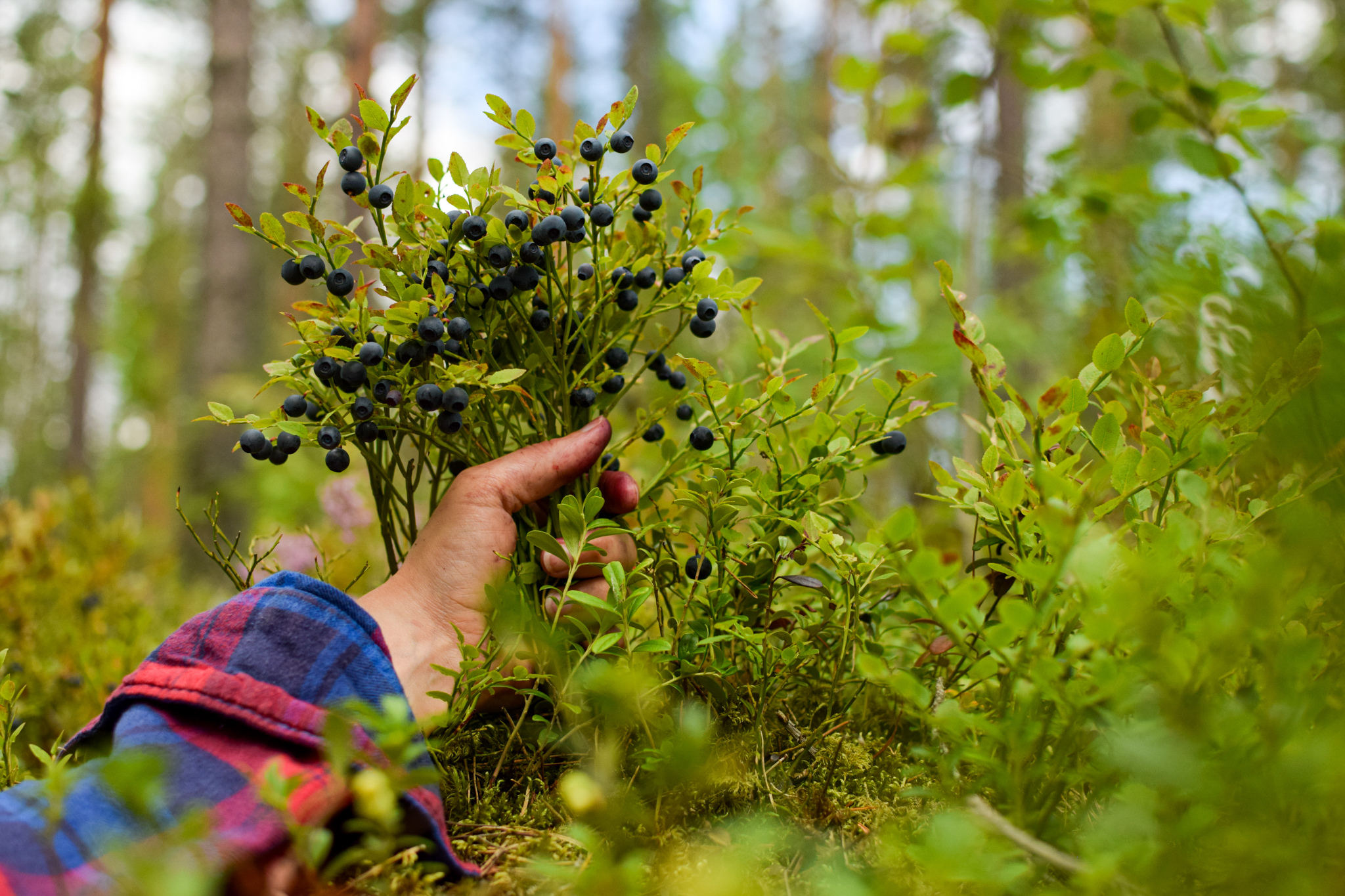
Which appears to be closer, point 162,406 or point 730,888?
point 730,888

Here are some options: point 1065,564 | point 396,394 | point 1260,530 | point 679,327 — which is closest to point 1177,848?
point 1065,564

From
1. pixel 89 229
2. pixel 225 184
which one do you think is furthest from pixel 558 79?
pixel 89 229

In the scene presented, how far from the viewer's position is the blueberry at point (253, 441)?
962mm

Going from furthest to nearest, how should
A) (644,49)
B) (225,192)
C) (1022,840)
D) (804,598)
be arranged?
(644,49) → (225,192) → (804,598) → (1022,840)

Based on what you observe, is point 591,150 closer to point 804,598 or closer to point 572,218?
point 572,218

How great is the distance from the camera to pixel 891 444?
1096mm

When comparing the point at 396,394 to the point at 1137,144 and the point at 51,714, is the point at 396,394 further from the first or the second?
the point at 1137,144

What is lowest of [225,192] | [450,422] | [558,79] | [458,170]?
[450,422]

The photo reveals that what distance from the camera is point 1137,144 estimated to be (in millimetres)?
10703

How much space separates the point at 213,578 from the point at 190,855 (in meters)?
7.18

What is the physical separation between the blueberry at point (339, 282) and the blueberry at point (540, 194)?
0.92 feet

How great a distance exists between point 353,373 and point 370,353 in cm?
4

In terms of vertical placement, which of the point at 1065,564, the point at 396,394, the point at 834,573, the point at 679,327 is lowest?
the point at 834,573

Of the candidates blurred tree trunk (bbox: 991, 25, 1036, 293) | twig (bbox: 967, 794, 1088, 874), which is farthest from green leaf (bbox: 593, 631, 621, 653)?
blurred tree trunk (bbox: 991, 25, 1036, 293)
